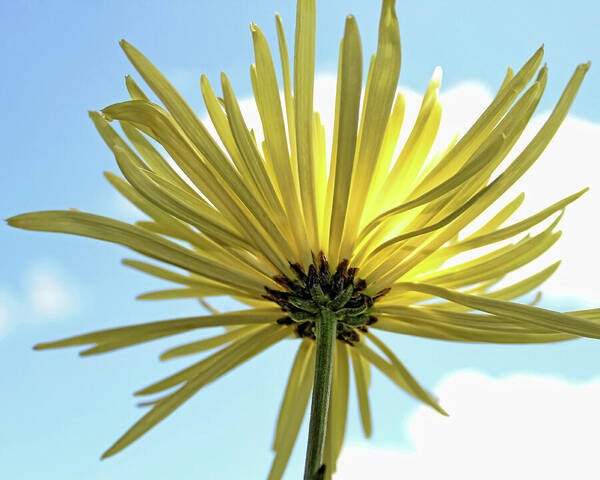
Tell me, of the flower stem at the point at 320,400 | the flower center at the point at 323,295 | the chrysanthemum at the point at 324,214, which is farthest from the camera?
the flower center at the point at 323,295

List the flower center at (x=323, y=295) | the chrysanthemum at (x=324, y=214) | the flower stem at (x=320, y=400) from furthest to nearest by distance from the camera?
the flower center at (x=323, y=295)
the chrysanthemum at (x=324, y=214)
the flower stem at (x=320, y=400)

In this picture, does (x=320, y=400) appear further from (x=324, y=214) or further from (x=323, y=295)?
(x=324, y=214)

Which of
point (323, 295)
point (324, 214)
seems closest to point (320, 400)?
point (323, 295)

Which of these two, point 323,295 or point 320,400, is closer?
point 320,400

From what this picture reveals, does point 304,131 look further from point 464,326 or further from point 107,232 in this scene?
point 464,326

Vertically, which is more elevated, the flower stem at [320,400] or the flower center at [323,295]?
the flower center at [323,295]

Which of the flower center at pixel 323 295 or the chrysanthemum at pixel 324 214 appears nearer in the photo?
the chrysanthemum at pixel 324 214

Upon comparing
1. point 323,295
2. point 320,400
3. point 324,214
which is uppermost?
point 324,214
